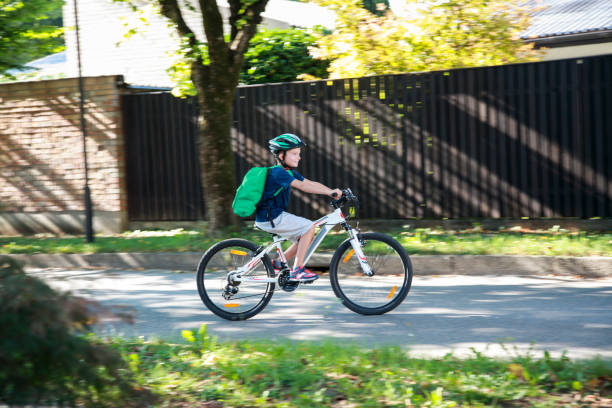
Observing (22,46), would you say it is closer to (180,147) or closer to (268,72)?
(180,147)

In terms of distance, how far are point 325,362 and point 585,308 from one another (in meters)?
3.18

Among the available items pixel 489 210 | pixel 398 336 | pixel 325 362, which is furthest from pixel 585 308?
pixel 489 210

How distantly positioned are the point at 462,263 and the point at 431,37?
560cm

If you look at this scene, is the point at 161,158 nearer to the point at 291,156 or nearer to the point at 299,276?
the point at 291,156

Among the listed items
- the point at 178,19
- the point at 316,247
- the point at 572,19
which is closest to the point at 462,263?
the point at 316,247

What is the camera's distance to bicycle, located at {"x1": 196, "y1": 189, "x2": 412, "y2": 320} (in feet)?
21.5

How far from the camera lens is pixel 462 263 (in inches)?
346

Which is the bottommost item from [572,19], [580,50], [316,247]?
[316,247]

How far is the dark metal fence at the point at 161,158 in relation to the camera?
12945mm

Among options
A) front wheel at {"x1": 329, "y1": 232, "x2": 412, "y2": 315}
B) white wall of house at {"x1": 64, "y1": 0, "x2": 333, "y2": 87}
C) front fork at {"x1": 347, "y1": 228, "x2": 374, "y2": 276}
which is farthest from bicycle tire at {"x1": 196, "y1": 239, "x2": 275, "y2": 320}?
white wall of house at {"x1": 64, "y1": 0, "x2": 333, "y2": 87}

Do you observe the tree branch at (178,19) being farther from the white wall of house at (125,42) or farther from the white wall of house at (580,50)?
the white wall of house at (125,42)

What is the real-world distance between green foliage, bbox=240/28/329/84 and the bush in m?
12.8

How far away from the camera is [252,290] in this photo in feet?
22.1

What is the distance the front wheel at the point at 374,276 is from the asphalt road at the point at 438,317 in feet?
0.46
